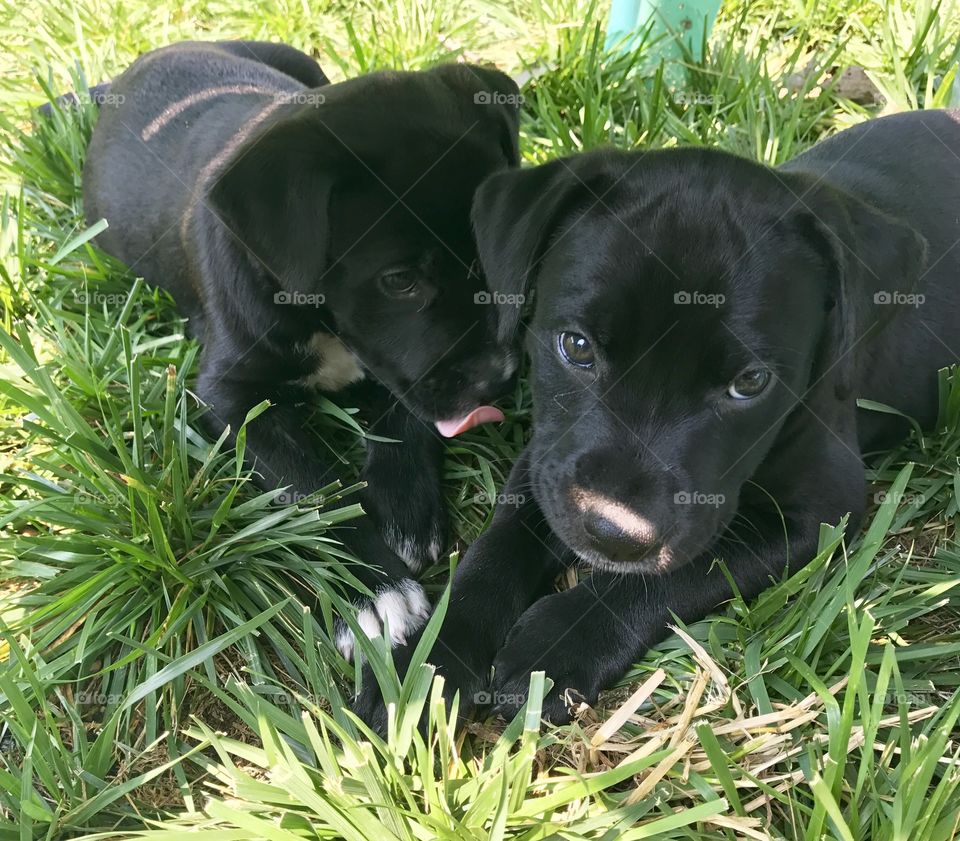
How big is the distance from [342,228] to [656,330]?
1228 millimetres

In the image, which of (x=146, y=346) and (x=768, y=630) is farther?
(x=146, y=346)

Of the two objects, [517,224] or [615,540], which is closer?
[615,540]

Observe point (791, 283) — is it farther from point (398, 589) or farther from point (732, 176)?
point (398, 589)

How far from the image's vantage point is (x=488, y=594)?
2596 mm

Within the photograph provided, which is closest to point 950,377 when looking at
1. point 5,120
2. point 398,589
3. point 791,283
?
point 791,283

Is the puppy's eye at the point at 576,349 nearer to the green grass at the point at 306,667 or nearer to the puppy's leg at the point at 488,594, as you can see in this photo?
the puppy's leg at the point at 488,594

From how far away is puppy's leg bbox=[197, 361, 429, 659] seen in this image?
268 cm

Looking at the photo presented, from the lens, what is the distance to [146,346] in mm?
3434

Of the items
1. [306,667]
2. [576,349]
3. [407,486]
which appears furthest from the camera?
[407,486]
